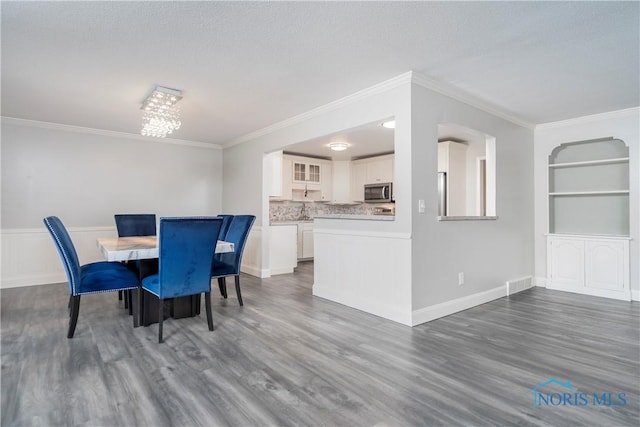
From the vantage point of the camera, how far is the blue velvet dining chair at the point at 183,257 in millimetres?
2740

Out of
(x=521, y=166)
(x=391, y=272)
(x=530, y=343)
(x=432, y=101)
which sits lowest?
(x=530, y=343)

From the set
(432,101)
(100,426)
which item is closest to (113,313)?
(100,426)

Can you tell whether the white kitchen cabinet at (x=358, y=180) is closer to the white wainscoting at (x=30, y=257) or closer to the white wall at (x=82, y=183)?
the white wall at (x=82, y=183)

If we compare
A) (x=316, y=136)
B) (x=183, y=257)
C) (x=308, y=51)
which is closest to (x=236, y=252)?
(x=183, y=257)

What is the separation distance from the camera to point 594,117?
173 inches

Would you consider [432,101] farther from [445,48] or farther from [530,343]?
[530,343]

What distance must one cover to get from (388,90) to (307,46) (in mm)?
1046

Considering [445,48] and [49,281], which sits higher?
[445,48]

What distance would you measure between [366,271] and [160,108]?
2.81m

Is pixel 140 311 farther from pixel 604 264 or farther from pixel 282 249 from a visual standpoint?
pixel 604 264

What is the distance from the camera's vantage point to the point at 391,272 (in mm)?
3307

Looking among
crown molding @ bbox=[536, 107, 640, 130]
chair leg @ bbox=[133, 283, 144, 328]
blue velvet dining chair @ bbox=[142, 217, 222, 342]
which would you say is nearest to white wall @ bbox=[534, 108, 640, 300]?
crown molding @ bbox=[536, 107, 640, 130]

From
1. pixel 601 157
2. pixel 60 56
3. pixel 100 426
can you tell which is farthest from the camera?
pixel 601 157

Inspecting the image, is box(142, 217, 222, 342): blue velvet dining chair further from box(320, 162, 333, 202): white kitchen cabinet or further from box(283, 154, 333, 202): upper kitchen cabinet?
box(320, 162, 333, 202): white kitchen cabinet
